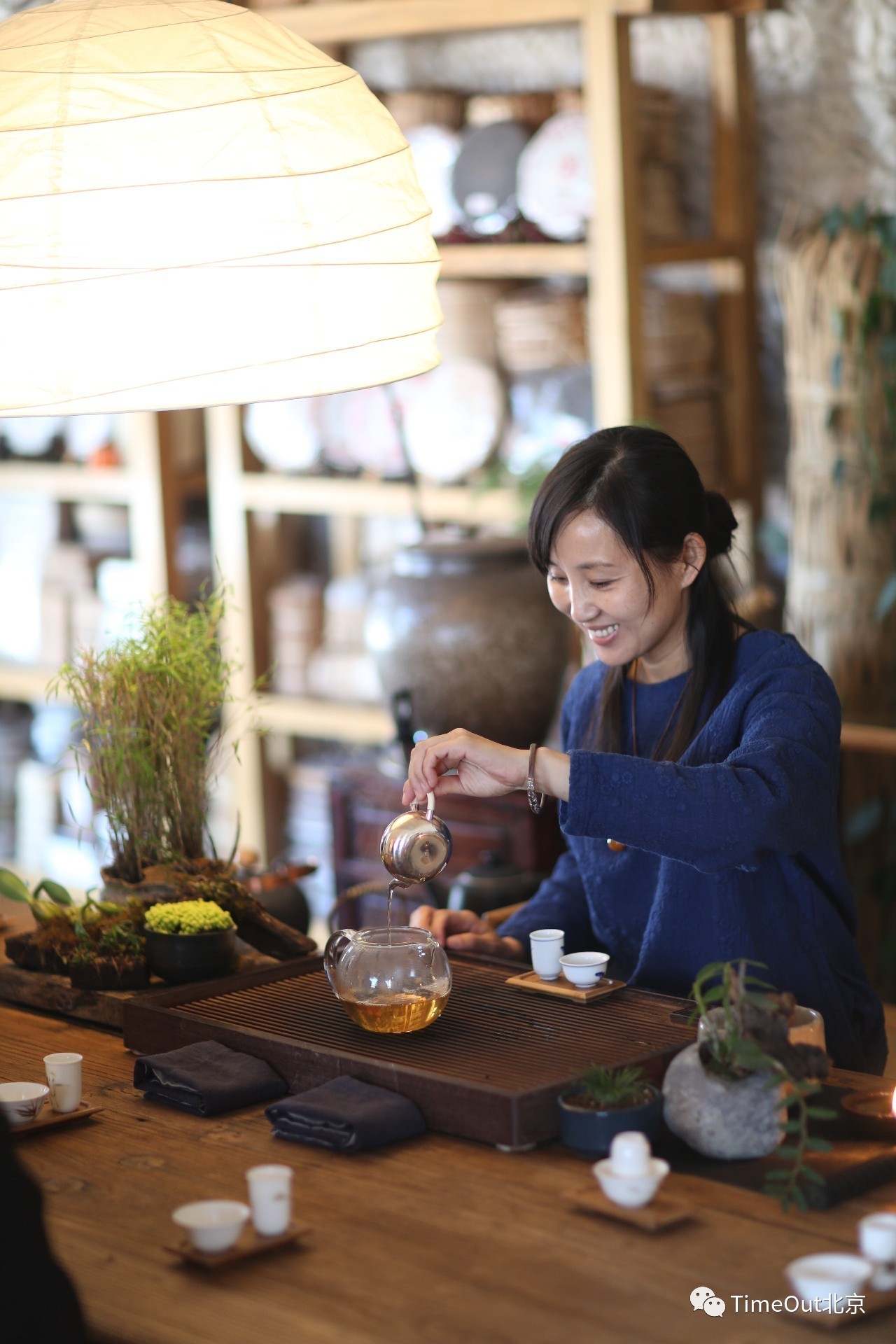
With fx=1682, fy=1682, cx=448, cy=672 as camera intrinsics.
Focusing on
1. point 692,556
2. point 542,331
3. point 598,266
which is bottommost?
point 692,556

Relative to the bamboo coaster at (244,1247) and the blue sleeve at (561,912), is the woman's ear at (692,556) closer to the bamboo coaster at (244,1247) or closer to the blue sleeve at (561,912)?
the blue sleeve at (561,912)

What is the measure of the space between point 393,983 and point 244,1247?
424 millimetres

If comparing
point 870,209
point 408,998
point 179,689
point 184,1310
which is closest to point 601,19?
point 870,209

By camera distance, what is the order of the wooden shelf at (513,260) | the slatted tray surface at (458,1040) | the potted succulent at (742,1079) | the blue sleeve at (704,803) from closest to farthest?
the potted succulent at (742,1079) < the slatted tray surface at (458,1040) < the blue sleeve at (704,803) < the wooden shelf at (513,260)

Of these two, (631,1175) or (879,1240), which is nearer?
(879,1240)

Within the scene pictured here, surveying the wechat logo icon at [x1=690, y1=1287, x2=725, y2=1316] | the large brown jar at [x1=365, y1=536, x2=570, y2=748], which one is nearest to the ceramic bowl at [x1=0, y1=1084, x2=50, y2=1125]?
the wechat logo icon at [x1=690, y1=1287, x2=725, y2=1316]

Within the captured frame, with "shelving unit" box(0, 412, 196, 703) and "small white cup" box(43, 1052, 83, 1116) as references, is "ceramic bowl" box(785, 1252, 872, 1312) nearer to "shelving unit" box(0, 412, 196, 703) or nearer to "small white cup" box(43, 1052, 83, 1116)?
"small white cup" box(43, 1052, 83, 1116)

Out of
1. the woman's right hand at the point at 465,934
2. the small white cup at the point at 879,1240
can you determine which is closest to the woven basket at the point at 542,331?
the woman's right hand at the point at 465,934

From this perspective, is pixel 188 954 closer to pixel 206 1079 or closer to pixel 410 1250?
pixel 206 1079

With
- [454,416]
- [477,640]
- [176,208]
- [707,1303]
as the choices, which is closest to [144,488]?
[454,416]

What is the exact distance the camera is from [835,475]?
309 centimetres

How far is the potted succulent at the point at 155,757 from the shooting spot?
2201 millimetres

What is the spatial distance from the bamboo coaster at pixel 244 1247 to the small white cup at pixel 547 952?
575mm

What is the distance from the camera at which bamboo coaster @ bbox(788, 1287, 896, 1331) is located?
1233 mm
